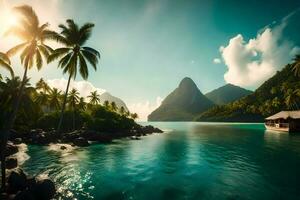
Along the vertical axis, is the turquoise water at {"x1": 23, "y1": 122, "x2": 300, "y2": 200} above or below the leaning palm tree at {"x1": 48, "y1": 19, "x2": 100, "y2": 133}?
below

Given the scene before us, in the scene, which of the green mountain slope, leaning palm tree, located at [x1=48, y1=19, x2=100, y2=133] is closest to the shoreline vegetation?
leaning palm tree, located at [x1=48, y1=19, x2=100, y2=133]

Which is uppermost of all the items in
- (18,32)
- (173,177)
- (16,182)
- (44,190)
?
(18,32)

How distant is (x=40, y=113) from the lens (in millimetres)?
56531

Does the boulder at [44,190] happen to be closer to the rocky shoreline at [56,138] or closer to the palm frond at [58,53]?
the rocky shoreline at [56,138]

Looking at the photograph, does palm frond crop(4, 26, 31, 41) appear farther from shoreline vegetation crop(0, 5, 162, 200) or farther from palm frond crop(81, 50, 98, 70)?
palm frond crop(81, 50, 98, 70)

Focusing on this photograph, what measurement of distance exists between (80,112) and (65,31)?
93.7 feet

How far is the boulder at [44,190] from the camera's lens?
10.9 meters

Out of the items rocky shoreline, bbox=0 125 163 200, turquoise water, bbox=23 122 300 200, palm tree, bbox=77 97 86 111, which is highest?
palm tree, bbox=77 97 86 111

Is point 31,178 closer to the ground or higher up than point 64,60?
closer to the ground

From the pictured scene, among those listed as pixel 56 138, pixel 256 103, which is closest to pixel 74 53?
pixel 56 138

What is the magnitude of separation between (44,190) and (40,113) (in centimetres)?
5146

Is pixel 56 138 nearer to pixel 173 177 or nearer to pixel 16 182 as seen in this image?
pixel 16 182

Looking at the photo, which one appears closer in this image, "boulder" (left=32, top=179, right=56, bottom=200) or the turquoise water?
"boulder" (left=32, top=179, right=56, bottom=200)

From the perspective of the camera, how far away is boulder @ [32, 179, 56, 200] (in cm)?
1089
